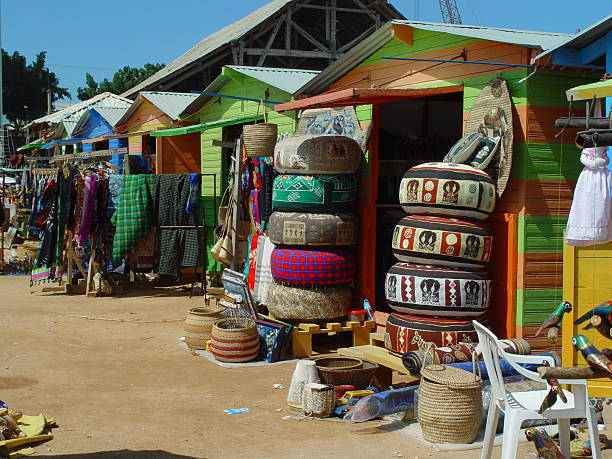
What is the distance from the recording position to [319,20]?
2252 cm

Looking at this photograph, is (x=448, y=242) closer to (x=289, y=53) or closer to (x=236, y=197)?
(x=236, y=197)

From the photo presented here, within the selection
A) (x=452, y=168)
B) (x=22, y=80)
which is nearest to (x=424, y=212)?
(x=452, y=168)

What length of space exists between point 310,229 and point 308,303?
770mm

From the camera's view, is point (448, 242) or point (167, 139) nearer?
point (448, 242)

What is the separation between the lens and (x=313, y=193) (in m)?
8.61

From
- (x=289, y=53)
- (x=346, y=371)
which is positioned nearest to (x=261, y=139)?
(x=346, y=371)

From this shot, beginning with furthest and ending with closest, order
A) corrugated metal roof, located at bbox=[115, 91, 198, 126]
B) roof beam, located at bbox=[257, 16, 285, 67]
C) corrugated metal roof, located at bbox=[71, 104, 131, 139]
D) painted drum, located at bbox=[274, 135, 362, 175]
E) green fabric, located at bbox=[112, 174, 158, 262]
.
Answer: roof beam, located at bbox=[257, 16, 285, 67], corrugated metal roof, located at bbox=[71, 104, 131, 139], corrugated metal roof, located at bbox=[115, 91, 198, 126], green fabric, located at bbox=[112, 174, 158, 262], painted drum, located at bbox=[274, 135, 362, 175]

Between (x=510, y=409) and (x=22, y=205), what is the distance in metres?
18.2

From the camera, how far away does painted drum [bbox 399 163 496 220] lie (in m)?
7.19

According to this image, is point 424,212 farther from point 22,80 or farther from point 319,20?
point 22,80

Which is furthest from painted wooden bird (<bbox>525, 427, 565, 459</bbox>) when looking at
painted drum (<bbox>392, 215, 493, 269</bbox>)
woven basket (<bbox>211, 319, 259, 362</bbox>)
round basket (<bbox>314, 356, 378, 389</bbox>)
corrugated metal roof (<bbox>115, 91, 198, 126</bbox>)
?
corrugated metal roof (<bbox>115, 91, 198, 126</bbox>)

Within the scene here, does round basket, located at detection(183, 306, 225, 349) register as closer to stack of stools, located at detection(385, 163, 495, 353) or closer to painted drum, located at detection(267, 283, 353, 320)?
painted drum, located at detection(267, 283, 353, 320)

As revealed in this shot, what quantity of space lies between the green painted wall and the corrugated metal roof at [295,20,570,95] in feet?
2.52

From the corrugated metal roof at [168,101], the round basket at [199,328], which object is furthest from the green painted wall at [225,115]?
the round basket at [199,328]
